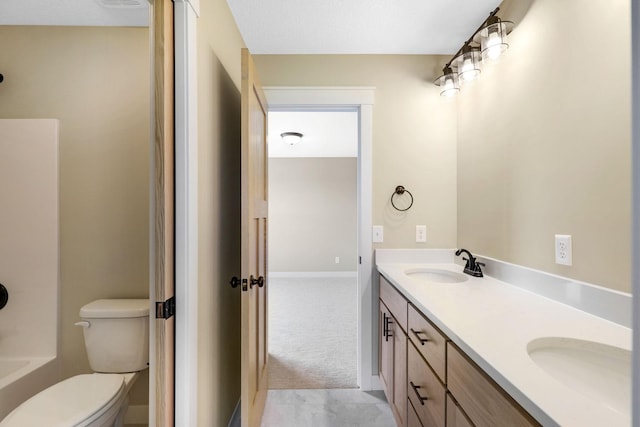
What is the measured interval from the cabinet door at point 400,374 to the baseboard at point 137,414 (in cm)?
149

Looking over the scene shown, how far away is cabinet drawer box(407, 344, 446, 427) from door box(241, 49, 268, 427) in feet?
2.55

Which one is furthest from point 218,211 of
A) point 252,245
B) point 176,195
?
point 176,195

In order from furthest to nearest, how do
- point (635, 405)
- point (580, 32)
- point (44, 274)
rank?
point (44, 274) < point (580, 32) < point (635, 405)

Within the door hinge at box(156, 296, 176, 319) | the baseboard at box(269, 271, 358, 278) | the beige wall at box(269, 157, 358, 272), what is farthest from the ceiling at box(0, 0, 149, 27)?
the baseboard at box(269, 271, 358, 278)

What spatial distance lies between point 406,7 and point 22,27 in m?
2.22

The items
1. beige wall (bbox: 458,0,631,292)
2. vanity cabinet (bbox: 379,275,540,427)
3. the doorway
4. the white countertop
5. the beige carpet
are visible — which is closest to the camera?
the white countertop

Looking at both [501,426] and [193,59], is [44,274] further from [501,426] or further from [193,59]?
[501,426]

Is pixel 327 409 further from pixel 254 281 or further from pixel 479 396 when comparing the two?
pixel 479 396

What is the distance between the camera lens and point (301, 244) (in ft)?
18.6

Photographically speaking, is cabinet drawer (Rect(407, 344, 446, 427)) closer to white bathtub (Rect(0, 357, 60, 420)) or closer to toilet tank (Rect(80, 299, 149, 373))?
toilet tank (Rect(80, 299, 149, 373))

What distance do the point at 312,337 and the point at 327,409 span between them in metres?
1.05

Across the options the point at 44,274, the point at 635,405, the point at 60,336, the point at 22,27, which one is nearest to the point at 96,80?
the point at 22,27

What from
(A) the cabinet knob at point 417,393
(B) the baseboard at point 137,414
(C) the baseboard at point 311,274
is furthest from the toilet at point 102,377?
(C) the baseboard at point 311,274

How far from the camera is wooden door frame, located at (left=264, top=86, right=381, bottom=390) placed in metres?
1.97
